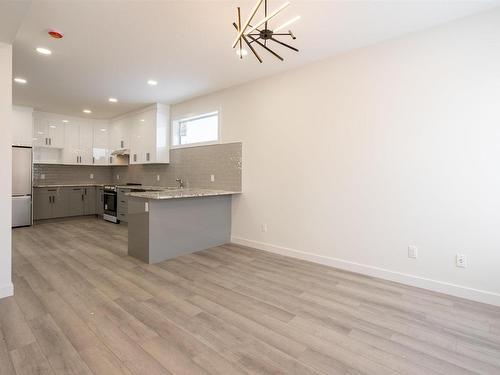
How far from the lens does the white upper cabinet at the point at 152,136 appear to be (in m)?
5.68

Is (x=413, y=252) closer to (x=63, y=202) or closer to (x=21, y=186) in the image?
(x=21, y=186)

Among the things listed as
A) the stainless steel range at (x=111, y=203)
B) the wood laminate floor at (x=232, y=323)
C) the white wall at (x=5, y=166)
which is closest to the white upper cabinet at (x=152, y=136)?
the stainless steel range at (x=111, y=203)

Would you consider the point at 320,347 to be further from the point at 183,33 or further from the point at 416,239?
the point at 183,33

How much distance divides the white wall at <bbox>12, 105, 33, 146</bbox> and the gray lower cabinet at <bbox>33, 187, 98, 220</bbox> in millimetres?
1172

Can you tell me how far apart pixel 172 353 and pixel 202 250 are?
96.7 inches

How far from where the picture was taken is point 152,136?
18.9ft

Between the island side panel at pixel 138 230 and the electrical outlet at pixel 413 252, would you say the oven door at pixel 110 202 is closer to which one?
the island side panel at pixel 138 230

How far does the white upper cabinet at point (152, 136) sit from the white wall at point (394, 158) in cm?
255

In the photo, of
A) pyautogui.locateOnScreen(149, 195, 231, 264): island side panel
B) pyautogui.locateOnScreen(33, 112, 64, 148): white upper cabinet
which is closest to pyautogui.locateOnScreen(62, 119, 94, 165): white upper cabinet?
pyautogui.locateOnScreen(33, 112, 64, 148): white upper cabinet

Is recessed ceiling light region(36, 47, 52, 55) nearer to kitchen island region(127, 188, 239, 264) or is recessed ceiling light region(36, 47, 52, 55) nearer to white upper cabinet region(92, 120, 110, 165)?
kitchen island region(127, 188, 239, 264)

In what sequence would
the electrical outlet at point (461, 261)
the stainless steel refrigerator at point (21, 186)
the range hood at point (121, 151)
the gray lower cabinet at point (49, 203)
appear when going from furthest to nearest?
the range hood at point (121, 151) → the gray lower cabinet at point (49, 203) → the stainless steel refrigerator at point (21, 186) → the electrical outlet at point (461, 261)

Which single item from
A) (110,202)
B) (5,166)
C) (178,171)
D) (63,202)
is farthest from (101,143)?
(5,166)

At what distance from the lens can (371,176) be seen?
3125mm

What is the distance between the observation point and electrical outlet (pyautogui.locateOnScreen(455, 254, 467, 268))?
8.46 ft
